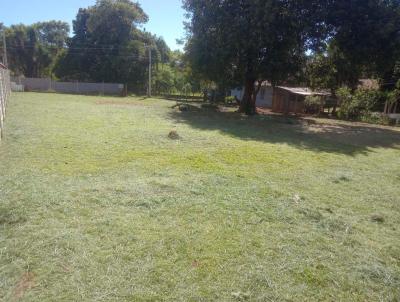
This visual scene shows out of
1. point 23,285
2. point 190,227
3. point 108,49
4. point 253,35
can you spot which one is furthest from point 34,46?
point 23,285

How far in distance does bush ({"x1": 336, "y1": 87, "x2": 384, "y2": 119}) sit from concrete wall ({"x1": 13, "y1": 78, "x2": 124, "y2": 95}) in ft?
73.0

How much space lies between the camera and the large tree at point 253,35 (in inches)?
610

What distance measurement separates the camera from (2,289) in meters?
2.42

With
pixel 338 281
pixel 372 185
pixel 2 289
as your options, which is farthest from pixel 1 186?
pixel 372 185

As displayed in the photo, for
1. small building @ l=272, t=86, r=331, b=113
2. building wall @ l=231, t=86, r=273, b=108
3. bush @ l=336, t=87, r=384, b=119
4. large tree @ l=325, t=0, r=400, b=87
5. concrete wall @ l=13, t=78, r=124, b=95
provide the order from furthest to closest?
concrete wall @ l=13, t=78, r=124, b=95
building wall @ l=231, t=86, r=273, b=108
small building @ l=272, t=86, r=331, b=113
bush @ l=336, t=87, r=384, b=119
large tree @ l=325, t=0, r=400, b=87

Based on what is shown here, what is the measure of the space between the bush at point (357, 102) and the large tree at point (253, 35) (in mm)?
4973

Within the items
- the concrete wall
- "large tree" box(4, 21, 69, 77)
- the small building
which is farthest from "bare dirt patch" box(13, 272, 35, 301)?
"large tree" box(4, 21, 69, 77)

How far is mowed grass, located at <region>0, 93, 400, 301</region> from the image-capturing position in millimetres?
2586

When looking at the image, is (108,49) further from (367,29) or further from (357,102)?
(367,29)

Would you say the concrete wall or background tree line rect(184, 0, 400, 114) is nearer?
background tree line rect(184, 0, 400, 114)

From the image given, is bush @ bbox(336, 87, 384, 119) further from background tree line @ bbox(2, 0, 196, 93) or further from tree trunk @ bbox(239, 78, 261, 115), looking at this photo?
background tree line @ bbox(2, 0, 196, 93)

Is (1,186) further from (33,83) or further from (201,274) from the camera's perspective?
(33,83)

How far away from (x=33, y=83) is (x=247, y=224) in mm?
34749

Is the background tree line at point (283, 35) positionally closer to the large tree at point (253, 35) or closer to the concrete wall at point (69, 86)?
the large tree at point (253, 35)
